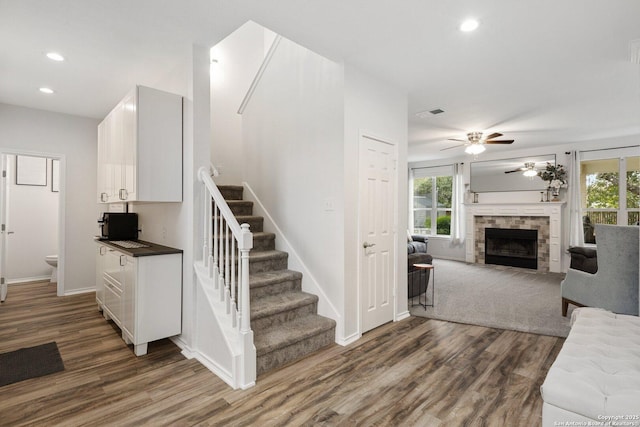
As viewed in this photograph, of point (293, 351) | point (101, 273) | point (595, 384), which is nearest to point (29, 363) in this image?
point (101, 273)

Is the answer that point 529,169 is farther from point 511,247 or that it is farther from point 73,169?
point 73,169

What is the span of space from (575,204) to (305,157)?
6121mm

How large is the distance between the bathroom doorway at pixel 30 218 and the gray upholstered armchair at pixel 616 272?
7.52 meters

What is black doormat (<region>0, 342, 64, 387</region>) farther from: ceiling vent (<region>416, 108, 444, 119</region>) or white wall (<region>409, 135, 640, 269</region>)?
white wall (<region>409, 135, 640, 269</region>)

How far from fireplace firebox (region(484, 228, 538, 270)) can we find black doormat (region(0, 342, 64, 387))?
7.84 m

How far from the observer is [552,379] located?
1543mm

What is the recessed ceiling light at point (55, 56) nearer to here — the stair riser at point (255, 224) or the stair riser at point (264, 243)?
the stair riser at point (255, 224)

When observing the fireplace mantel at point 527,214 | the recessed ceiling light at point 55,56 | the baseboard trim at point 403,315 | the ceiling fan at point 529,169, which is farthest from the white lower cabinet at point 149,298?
the ceiling fan at point 529,169

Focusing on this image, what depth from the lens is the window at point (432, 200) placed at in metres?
8.50

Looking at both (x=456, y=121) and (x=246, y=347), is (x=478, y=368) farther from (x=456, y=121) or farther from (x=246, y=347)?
(x=456, y=121)

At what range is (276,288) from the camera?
3.18 metres

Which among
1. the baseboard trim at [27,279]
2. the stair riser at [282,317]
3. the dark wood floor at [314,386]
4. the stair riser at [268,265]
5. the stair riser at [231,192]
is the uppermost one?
the stair riser at [231,192]

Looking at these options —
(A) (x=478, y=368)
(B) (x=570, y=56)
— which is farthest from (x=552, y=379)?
(B) (x=570, y=56)

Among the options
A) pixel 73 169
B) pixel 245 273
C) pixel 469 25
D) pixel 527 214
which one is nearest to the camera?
pixel 245 273
